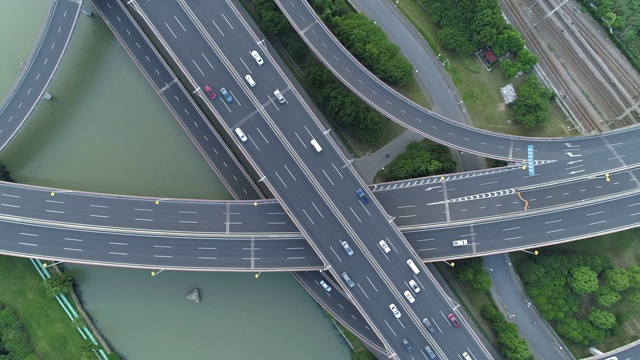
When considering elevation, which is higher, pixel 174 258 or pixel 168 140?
pixel 168 140

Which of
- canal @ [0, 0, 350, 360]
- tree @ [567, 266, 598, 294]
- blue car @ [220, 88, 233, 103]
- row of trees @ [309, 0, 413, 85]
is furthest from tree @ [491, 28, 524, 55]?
canal @ [0, 0, 350, 360]

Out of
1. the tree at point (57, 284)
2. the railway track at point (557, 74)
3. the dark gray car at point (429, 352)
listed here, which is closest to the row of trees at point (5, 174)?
the tree at point (57, 284)

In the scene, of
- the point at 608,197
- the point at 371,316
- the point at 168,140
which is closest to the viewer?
the point at 371,316

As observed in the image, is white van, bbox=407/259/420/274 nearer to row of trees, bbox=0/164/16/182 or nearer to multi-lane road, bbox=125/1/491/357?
multi-lane road, bbox=125/1/491/357

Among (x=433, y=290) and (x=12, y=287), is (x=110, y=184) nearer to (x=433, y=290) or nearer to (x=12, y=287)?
(x=12, y=287)

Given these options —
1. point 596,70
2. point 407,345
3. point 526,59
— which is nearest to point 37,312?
point 407,345

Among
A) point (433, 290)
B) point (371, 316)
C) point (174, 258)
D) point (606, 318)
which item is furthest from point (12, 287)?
point (606, 318)
